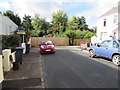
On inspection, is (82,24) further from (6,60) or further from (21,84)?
(21,84)

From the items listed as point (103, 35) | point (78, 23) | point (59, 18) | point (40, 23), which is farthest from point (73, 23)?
point (103, 35)

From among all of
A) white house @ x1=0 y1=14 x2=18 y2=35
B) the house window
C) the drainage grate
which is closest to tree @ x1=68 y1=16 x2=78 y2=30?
the house window

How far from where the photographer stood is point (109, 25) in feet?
98.4

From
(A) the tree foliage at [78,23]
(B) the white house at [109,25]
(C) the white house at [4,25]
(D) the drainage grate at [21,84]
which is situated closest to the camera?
(D) the drainage grate at [21,84]

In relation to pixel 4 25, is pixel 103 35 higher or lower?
lower

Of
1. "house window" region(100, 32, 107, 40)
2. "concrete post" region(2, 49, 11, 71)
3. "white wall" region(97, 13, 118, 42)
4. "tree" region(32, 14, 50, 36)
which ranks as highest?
"tree" region(32, 14, 50, 36)

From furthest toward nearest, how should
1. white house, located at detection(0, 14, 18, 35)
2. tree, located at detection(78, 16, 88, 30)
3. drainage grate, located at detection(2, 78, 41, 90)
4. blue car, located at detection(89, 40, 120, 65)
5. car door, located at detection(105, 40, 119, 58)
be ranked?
tree, located at detection(78, 16, 88, 30)
white house, located at detection(0, 14, 18, 35)
car door, located at detection(105, 40, 119, 58)
blue car, located at detection(89, 40, 120, 65)
drainage grate, located at detection(2, 78, 41, 90)

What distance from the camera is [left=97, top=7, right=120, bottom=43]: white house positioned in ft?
93.7

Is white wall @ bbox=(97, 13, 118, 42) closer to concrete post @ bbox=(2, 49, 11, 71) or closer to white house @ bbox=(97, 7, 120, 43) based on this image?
white house @ bbox=(97, 7, 120, 43)

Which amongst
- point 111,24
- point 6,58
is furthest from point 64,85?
point 111,24

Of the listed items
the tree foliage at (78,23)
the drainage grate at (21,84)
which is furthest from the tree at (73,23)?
the drainage grate at (21,84)

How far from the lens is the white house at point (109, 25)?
28.5m

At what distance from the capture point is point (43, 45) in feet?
65.3

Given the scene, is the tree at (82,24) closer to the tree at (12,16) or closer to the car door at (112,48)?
the tree at (12,16)
